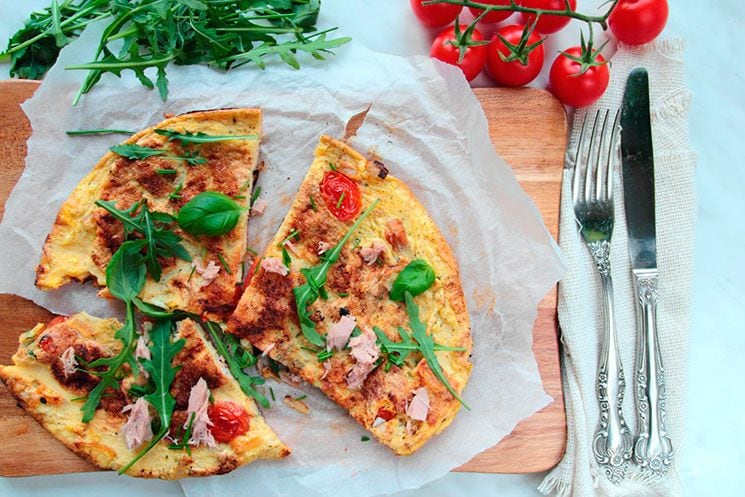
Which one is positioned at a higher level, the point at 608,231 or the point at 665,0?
the point at 665,0

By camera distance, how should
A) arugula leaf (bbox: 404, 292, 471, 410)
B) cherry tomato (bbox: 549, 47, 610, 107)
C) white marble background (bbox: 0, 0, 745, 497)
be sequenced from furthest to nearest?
white marble background (bbox: 0, 0, 745, 497), cherry tomato (bbox: 549, 47, 610, 107), arugula leaf (bbox: 404, 292, 471, 410)

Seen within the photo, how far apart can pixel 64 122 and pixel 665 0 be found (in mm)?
3574

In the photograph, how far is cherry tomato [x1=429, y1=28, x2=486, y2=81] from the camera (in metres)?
4.05

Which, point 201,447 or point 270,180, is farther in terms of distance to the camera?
point 270,180

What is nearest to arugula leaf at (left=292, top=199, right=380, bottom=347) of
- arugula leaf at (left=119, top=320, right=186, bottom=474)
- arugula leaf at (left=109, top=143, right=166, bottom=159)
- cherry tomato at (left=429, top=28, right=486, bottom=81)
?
arugula leaf at (left=119, top=320, right=186, bottom=474)

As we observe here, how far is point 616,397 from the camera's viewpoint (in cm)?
419

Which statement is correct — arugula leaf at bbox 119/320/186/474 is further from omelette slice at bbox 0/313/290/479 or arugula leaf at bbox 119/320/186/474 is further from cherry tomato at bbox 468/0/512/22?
cherry tomato at bbox 468/0/512/22

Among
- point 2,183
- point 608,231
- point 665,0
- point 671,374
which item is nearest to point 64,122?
point 2,183

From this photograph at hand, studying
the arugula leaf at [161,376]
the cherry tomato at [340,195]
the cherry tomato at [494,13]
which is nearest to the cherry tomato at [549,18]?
the cherry tomato at [494,13]

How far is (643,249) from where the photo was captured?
13.9 feet

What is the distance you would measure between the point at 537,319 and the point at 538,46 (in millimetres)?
1589

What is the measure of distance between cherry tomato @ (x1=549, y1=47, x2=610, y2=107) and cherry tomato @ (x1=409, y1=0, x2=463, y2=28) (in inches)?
26.6

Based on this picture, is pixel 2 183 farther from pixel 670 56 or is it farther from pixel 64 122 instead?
pixel 670 56

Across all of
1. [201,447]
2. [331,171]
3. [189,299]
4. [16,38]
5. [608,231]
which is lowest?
[201,447]
